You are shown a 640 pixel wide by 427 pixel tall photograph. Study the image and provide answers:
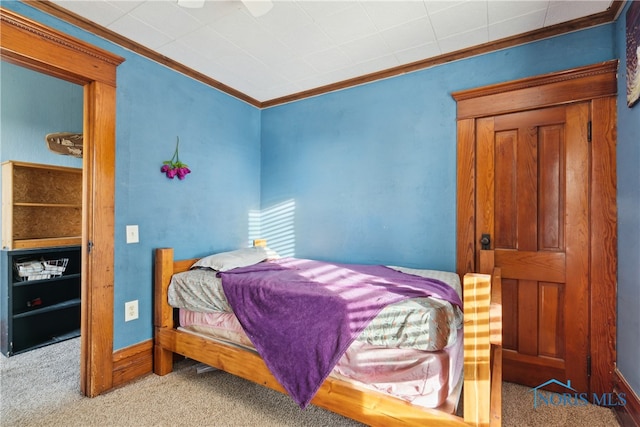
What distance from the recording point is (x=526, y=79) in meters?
2.10

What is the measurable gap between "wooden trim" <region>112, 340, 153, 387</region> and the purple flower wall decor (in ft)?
4.17

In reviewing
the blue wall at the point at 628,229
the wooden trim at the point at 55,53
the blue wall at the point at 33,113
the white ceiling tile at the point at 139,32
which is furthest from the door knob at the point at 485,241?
the blue wall at the point at 33,113

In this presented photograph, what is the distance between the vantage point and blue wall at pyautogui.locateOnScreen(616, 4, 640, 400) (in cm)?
158

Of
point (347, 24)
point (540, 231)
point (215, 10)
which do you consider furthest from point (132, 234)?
point (540, 231)

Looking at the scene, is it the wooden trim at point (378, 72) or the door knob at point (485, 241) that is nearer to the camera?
the wooden trim at point (378, 72)

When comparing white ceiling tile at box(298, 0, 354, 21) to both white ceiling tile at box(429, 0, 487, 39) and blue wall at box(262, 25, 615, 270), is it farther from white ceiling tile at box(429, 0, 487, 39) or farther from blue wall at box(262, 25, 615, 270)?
blue wall at box(262, 25, 615, 270)

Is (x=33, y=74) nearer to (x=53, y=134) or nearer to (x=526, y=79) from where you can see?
(x=53, y=134)

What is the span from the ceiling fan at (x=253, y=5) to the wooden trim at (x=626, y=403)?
2.74 m

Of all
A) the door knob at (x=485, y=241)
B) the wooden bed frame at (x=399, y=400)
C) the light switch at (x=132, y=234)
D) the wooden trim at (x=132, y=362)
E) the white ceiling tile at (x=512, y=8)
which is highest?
the white ceiling tile at (x=512, y=8)

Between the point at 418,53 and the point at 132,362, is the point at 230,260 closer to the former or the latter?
the point at 132,362

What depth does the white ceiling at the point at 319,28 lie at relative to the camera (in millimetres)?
1833

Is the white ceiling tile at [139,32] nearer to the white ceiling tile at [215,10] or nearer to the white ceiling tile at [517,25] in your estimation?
the white ceiling tile at [215,10]

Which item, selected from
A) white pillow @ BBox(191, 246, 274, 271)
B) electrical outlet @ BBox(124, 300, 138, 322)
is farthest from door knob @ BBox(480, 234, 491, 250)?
electrical outlet @ BBox(124, 300, 138, 322)

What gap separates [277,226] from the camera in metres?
3.26
